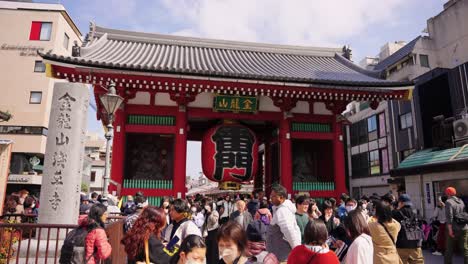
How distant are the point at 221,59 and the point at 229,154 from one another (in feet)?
18.0

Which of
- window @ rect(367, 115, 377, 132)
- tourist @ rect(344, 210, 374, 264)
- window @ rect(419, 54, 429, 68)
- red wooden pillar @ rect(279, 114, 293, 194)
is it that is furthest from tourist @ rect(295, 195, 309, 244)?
window @ rect(367, 115, 377, 132)

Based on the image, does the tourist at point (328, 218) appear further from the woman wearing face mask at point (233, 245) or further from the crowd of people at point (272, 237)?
the woman wearing face mask at point (233, 245)

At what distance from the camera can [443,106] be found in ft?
58.2

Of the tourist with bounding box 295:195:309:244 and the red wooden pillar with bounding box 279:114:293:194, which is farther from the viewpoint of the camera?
the red wooden pillar with bounding box 279:114:293:194

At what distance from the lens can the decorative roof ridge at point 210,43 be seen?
1669 cm

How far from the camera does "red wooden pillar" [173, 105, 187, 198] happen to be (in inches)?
463

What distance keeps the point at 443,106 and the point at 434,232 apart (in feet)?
31.1

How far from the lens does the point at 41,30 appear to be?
28938mm

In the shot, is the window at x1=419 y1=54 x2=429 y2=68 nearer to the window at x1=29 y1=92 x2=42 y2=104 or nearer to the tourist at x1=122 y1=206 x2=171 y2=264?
the tourist at x1=122 y1=206 x2=171 y2=264

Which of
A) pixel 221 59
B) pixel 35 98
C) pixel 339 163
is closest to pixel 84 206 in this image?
pixel 339 163

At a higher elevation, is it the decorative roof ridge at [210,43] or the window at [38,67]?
the window at [38,67]

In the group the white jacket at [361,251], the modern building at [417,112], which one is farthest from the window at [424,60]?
the white jacket at [361,251]

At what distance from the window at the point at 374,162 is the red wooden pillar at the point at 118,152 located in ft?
83.7

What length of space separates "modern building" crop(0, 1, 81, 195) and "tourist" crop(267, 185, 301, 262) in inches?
1084
